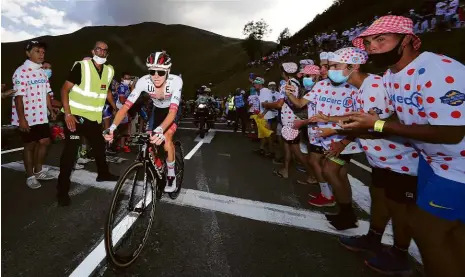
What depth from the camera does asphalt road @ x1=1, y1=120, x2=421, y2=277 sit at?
293 centimetres

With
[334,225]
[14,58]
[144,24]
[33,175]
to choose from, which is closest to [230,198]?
[334,225]

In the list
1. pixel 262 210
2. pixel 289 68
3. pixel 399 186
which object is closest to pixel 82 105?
Answer: pixel 262 210

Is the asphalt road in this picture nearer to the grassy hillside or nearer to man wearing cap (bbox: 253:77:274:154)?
man wearing cap (bbox: 253:77:274:154)

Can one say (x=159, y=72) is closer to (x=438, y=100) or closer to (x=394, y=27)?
(x=394, y=27)

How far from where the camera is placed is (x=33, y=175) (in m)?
5.20

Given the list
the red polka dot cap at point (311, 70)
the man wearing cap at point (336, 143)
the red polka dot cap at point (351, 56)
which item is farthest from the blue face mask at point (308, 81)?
the red polka dot cap at point (351, 56)

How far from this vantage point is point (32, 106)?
513 centimetres

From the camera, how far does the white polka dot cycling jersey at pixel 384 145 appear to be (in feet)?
8.79

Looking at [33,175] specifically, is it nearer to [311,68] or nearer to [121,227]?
[121,227]

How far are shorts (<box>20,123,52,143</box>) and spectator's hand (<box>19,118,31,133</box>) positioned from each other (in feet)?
0.43

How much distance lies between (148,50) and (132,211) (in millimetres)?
164349

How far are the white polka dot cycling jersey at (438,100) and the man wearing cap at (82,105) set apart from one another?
4.44m

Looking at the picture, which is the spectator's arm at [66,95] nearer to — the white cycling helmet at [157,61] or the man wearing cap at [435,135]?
the white cycling helmet at [157,61]

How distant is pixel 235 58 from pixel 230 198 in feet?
403
